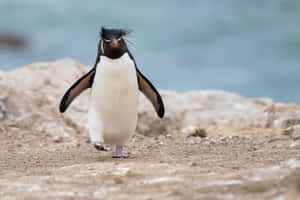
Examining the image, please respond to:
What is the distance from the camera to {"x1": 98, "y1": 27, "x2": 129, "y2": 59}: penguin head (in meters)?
5.29

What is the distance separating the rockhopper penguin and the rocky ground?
40 cm

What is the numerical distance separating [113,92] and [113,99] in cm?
10

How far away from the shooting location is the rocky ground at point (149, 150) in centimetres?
324

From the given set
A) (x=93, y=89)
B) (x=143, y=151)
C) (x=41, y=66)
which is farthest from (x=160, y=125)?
(x=93, y=89)

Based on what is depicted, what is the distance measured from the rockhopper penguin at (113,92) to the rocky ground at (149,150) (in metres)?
0.40

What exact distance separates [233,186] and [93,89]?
9.94ft

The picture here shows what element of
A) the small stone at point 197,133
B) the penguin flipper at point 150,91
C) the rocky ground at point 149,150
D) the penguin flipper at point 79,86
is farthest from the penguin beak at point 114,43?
the small stone at point 197,133

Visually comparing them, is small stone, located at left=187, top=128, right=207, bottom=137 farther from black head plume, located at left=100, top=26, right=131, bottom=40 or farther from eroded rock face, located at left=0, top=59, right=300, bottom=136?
black head plume, located at left=100, top=26, right=131, bottom=40

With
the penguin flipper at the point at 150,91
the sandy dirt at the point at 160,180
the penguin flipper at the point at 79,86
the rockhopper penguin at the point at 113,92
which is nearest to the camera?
the sandy dirt at the point at 160,180

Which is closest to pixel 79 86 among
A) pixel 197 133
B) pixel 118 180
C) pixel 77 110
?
pixel 118 180

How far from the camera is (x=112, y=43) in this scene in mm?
5238

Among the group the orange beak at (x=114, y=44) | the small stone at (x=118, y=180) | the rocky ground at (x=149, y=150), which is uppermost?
the orange beak at (x=114, y=44)

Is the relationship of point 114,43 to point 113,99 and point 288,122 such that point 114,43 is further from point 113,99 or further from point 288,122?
point 288,122

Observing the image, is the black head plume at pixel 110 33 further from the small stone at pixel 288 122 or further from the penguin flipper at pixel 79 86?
the small stone at pixel 288 122
